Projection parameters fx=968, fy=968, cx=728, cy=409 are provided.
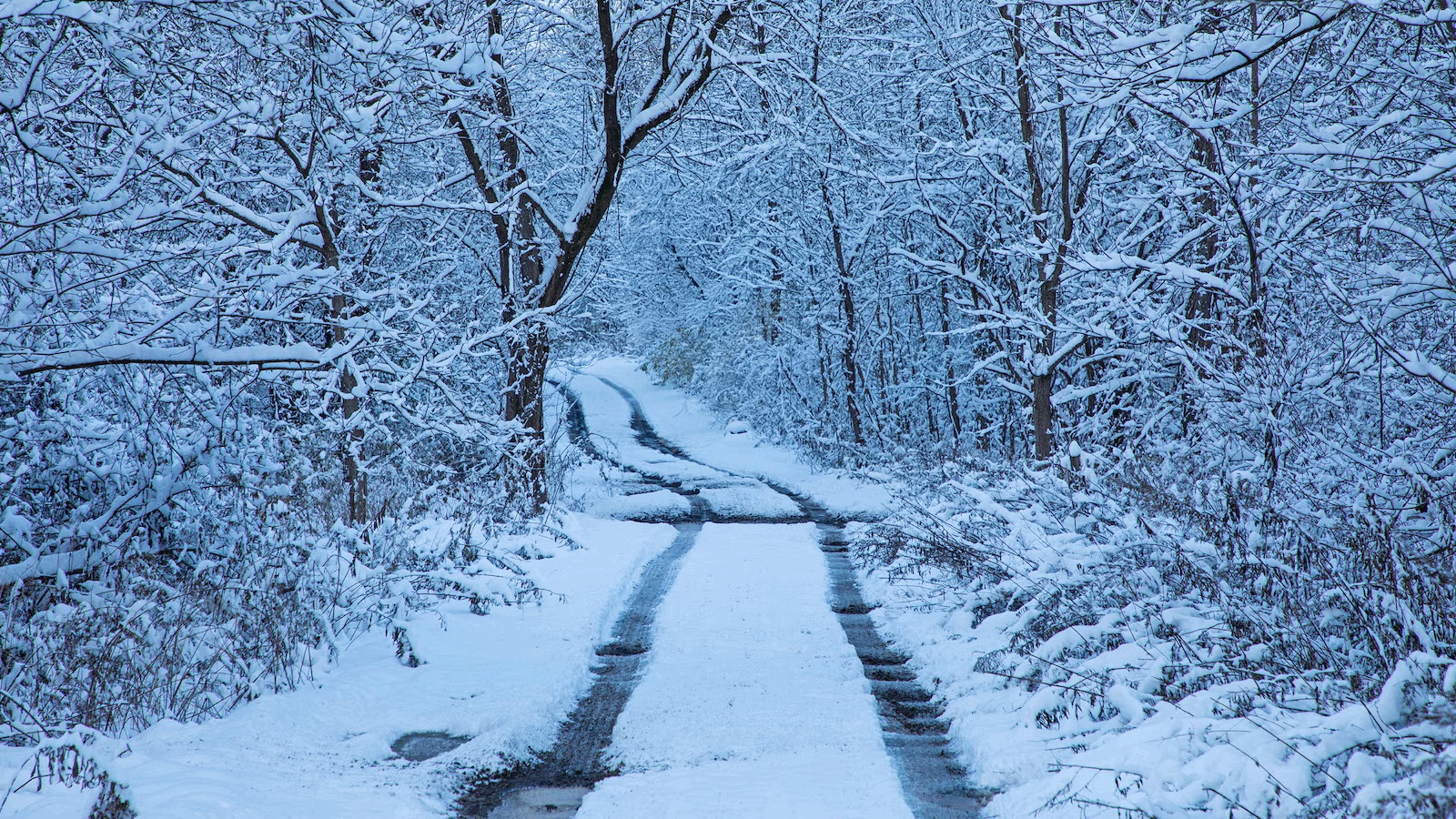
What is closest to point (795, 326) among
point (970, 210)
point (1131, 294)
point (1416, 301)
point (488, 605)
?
point (970, 210)

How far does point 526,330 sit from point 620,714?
5.71 metres

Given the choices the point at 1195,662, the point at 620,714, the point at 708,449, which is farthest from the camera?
the point at 708,449

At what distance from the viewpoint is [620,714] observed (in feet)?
16.9

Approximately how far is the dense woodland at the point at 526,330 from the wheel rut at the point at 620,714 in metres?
0.79

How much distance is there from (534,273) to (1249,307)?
31.5 feet

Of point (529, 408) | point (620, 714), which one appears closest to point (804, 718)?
point (620, 714)

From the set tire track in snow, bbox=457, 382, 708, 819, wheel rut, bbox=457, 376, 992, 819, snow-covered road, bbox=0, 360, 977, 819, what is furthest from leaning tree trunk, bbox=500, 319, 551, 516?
tire track in snow, bbox=457, 382, 708, 819

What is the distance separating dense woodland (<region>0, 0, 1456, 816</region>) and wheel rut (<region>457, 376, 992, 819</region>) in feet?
2.59

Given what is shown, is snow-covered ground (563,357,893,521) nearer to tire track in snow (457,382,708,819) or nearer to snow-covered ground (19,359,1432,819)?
snow-covered ground (19,359,1432,819)

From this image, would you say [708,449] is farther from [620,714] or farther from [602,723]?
[602,723]

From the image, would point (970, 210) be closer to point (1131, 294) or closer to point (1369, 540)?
point (1131, 294)

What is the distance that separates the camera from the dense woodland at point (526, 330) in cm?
438

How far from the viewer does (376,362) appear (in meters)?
5.89

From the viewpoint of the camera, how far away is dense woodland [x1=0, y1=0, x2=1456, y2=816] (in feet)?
14.4
